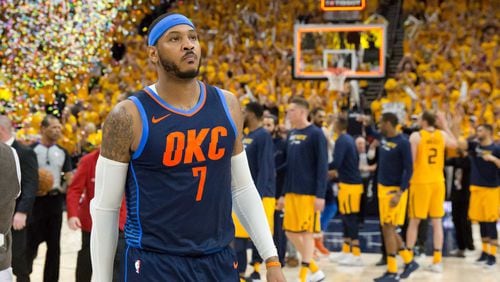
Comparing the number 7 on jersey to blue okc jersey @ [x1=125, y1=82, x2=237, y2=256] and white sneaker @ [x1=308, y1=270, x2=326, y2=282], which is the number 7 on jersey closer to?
blue okc jersey @ [x1=125, y1=82, x2=237, y2=256]

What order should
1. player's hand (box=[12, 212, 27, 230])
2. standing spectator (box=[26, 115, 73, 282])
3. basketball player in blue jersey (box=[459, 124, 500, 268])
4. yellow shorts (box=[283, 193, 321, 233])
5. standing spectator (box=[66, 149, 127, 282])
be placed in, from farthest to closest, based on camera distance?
basketball player in blue jersey (box=[459, 124, 500, 268]), yellow shorts (box=[283, 193, 321, 233]), standing spectator (box=[26, 115, 73, 282]), standing spectator (box=[66, 149, 127, 282]), player's hand (box=[12, 212, 27, 230])

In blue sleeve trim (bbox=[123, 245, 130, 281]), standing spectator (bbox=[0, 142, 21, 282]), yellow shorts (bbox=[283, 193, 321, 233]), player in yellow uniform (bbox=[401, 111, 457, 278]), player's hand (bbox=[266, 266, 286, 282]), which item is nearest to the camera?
blue sleeve trim (bbox=[123, 245, 130, 281])

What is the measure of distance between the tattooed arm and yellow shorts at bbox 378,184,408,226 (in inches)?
250

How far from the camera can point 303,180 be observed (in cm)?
855

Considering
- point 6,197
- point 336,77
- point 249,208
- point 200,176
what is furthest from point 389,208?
point 336,77

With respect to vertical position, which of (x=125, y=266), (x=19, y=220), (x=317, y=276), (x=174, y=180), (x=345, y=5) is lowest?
(x=317, y=276)

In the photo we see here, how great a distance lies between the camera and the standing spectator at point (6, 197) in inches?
180

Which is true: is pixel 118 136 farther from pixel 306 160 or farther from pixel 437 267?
pixel 437 267

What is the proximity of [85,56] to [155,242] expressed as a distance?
1192 cm

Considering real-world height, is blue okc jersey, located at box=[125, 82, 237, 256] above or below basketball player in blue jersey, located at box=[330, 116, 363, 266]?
above

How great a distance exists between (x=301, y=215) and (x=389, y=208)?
3.89ft

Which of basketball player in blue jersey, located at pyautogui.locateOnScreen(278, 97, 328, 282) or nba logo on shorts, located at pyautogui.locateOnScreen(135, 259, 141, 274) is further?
basketball player in blue jersey, located at pyautogui.locateOnScreen(278, 97, 328, 282)

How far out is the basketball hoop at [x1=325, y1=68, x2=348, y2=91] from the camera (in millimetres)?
15578

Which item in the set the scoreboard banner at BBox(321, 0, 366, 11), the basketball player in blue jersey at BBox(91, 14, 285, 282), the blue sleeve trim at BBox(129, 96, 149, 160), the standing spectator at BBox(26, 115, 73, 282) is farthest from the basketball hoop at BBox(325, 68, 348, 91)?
the blue sleeve trim at BBox(129, 96, 149, 160)
